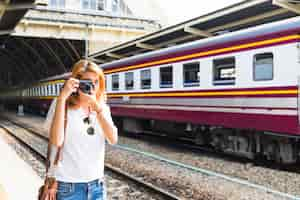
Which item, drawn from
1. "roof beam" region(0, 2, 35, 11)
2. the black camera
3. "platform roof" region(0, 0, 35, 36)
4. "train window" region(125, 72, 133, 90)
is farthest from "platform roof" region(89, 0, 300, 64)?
the black camera

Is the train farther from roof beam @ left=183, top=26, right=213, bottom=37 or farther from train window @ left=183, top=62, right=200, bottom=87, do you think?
roof beam @ left=183, top=26, right=213, bottom=37

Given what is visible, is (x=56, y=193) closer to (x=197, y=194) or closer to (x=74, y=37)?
(x=197, y=194)

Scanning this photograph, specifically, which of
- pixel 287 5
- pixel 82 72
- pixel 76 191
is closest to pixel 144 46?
pixel 287 5

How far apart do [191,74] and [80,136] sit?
8771mm

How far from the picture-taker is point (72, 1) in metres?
48.6

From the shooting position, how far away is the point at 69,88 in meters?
2.66

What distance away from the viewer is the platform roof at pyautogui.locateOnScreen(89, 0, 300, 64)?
39.6 feet

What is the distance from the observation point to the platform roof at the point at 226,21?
1208 centimetres

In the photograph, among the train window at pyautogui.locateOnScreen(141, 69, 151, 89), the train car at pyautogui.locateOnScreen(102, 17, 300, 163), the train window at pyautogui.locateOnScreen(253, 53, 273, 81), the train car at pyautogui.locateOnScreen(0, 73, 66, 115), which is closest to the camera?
the train car at pyautogui.locateOnScreen(102, 17, 300, 163)

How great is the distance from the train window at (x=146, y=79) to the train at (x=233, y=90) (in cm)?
4

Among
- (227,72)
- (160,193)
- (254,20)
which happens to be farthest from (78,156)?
(254,20)

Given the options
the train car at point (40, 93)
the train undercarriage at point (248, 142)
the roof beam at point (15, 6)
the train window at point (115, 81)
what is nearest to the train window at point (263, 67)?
the train undercarriage at point (248, 142)

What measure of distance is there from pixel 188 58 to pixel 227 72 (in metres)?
1.72

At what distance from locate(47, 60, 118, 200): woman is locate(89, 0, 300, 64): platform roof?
8766mm
